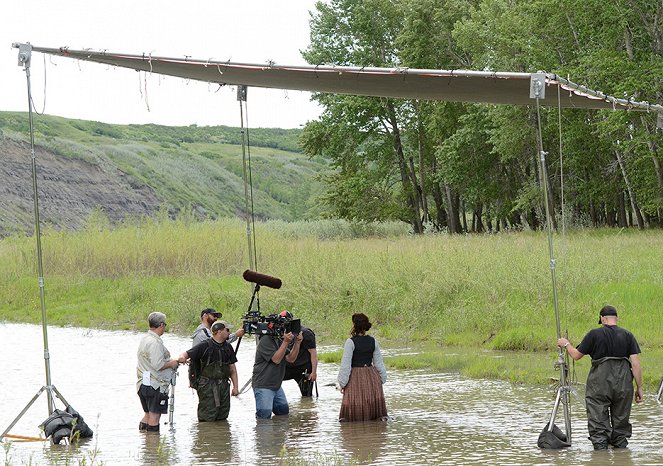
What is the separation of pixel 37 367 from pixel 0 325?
406 inches

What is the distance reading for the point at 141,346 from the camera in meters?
12.8

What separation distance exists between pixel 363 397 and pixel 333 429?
0.53 metres

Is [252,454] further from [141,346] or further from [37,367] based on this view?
[37,367]

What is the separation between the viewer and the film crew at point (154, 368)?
12.8 m

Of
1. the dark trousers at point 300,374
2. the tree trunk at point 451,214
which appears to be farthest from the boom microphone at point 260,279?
the tree trunk at point 451,214

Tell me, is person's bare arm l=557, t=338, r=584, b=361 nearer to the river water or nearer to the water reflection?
the river water

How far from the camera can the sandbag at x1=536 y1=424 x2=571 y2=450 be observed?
1119cm

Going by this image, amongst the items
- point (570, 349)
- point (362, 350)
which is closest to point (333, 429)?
point (362, 350)

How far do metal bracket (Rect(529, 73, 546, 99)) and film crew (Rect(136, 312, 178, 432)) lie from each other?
484cm

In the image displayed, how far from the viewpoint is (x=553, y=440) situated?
1121 cm

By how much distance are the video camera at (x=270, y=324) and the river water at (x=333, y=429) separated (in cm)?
113

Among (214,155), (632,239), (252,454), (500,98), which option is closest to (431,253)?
(632,239)

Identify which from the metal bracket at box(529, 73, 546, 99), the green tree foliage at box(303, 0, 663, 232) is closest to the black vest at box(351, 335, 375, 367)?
the metal bracket at box(529, 73, 546, 99)

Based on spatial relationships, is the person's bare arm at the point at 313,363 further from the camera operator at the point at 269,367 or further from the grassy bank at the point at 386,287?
the grassy bank at the point at 386,287
